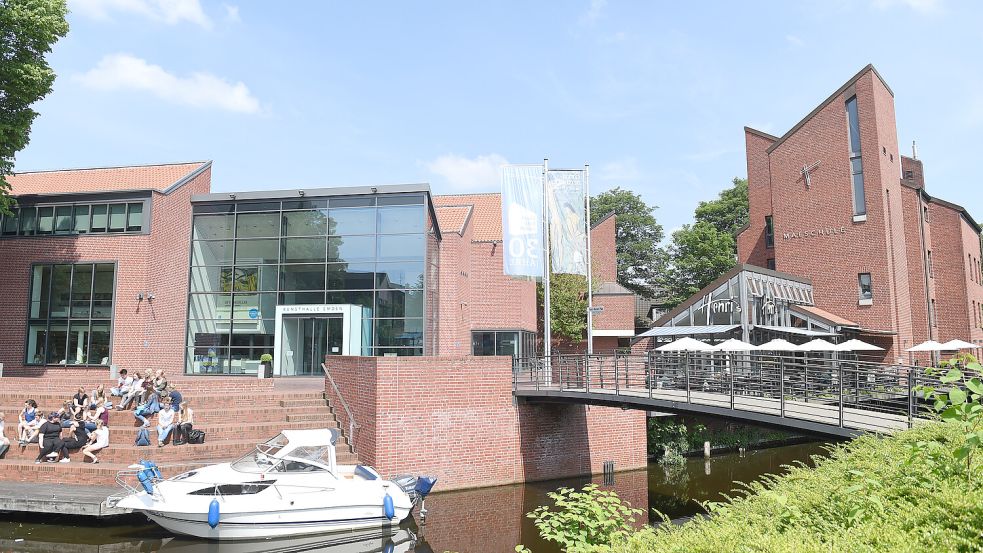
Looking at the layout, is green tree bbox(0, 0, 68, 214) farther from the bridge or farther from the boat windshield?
the bridge

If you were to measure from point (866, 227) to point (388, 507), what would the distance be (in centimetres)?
2469

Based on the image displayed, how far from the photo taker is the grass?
12.3 feet

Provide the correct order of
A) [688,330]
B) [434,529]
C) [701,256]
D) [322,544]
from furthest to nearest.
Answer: [701,256] < [688,330] < [434,529] < [322,544]

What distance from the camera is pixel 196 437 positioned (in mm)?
14594

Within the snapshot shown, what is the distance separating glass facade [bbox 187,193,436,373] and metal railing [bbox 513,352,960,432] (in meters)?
6.98

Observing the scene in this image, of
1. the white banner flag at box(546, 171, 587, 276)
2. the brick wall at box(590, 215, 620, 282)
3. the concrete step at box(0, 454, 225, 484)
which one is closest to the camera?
the concrete step at box(0, 454, 225, 484)

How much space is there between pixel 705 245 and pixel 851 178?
15.4 meters

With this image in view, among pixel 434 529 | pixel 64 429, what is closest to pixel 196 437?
pixel 64 429

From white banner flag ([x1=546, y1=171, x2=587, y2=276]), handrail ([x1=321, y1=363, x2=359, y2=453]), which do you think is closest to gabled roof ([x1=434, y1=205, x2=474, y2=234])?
white banner flag ([x1=546, y1=171, x2=587, y2=276])

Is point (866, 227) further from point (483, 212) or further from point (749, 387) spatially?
point (483, 212)

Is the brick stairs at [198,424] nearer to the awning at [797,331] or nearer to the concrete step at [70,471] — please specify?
the concrete step at [70,471]

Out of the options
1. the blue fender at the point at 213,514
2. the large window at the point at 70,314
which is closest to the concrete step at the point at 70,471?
the blue fender at the point at 213,514

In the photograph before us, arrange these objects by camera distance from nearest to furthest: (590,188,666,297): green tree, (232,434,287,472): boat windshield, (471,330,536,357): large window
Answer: (232,434,287,472): boat windshield < (471,330,536,357): large window < (590,188,666,297): green tree

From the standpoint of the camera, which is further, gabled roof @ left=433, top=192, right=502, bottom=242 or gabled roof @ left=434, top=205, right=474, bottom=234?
gabled roof @ left=433, top=192, right=502, bottom=242
